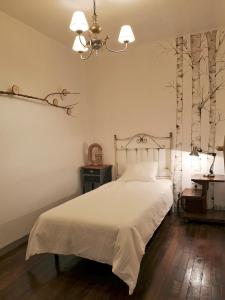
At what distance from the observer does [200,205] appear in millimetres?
3402

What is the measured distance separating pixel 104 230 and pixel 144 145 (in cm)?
217

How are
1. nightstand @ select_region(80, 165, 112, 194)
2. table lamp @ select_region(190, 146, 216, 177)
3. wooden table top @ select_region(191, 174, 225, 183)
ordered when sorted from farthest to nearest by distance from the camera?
nightstand @ select_region(80, 165, 112, 194), table lamp @ select_region(190, 146, 216, 177), wooden table top @ select_region(191, 174, 225, 183)

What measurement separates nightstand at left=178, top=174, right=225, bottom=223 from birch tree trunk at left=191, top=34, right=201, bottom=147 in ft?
1.95

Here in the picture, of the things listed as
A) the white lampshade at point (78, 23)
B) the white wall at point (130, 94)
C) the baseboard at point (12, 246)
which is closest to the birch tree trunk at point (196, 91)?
the white wall at point (130, 94)

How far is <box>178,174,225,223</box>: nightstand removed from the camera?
10.8 feet

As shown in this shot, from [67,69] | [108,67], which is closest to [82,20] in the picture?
[67,69]

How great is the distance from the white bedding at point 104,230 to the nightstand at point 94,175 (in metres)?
1.15

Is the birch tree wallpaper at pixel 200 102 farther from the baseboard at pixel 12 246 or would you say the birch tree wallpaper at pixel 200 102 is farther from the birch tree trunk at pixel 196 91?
the baseboard at pixel 12 246

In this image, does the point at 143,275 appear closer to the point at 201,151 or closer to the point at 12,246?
the point at 12,246

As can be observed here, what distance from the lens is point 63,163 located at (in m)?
3.78

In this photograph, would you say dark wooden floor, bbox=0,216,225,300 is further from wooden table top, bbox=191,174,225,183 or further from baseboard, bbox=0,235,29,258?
wooden table top, bbox=191,174,225,183

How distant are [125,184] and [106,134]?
1.14 m

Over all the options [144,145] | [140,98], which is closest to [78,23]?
[140,98]

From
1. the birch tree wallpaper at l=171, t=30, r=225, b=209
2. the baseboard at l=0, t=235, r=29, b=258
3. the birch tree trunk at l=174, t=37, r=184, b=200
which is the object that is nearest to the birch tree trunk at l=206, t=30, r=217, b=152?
the birch tree wallpaper at l=171, t=30, r=225, b=209
